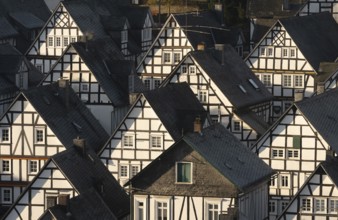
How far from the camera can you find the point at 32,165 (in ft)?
282

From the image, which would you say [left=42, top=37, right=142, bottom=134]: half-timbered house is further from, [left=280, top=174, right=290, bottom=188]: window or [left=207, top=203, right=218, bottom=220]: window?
[left=207, top=203, right=218, bottom=220]: window

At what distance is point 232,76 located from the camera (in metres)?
97.3

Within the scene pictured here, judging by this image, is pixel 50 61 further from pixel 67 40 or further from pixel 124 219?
pixel 124 219

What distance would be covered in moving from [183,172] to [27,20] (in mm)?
60077

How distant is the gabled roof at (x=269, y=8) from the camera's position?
130m

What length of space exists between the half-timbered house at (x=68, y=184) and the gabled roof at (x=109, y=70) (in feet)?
66.2

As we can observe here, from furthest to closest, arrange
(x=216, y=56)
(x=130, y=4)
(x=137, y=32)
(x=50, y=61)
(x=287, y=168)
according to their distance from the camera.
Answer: (x=130, y=4)
(x=137, y=32)
(x=50, y=61)
(x=216, y=56)
(x=287, y=168)

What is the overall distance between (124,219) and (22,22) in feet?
181

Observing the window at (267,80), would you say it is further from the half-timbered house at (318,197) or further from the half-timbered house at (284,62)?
the half-timbered house at (318,197)

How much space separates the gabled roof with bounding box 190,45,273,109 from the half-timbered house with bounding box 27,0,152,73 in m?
16.1

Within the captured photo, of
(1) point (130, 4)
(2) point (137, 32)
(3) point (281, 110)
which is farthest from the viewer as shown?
(1) point (130, 4)

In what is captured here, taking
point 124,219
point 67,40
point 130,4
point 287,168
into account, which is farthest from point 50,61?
point 124,219

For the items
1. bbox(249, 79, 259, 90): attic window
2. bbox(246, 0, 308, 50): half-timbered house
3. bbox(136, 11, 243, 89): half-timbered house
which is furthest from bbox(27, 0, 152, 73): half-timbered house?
bbox(249, 79, 259, 90): attic window

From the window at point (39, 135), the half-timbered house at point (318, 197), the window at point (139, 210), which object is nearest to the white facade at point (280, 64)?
the window at point (39, 135)
